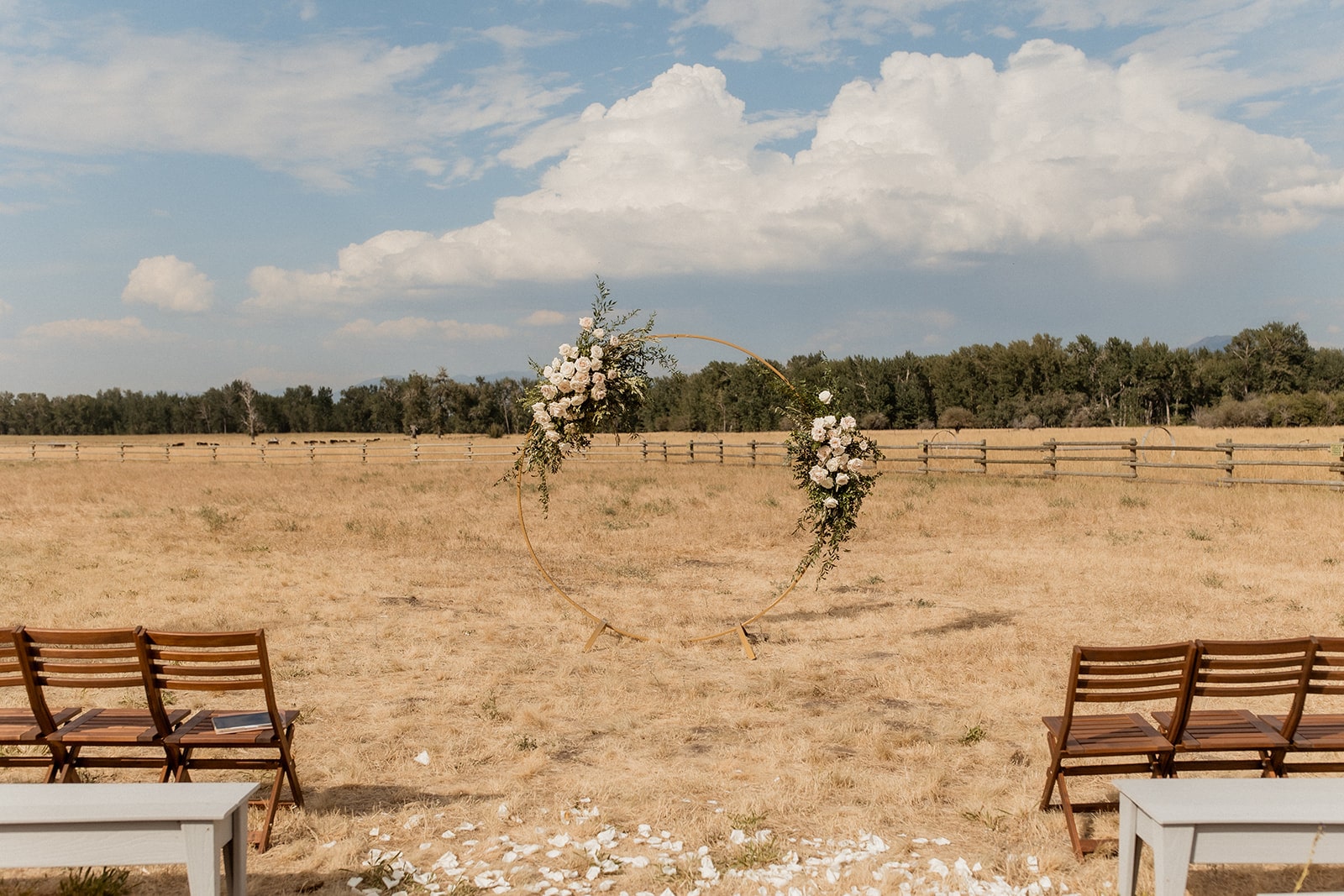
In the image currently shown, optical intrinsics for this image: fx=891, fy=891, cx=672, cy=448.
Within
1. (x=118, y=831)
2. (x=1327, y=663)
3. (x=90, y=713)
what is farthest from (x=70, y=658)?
(x=1327, y=663)

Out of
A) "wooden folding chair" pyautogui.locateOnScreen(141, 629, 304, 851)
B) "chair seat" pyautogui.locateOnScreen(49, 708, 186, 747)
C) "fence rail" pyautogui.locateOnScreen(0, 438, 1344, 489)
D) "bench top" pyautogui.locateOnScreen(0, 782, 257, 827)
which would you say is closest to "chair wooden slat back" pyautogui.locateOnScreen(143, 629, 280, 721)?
"wooden folding chair" pyautogui.locateOnScreen(141, 629, 304, 851)

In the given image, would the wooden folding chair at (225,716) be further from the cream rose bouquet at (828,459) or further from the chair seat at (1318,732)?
the cream rose bouquet at (828,459)

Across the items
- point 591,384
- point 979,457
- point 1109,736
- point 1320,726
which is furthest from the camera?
point 979,457

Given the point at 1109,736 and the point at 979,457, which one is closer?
the point at 1109,736

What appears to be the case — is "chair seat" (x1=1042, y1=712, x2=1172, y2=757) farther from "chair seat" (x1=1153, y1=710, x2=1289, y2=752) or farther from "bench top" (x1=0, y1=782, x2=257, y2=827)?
"bench top" (x1=0, y1=782, x2=257, y2=827)

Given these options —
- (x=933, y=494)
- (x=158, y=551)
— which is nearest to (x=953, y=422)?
(x=933, y=494)

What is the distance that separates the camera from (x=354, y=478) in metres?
28.0

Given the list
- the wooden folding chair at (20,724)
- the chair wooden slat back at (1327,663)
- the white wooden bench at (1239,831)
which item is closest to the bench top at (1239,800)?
the white wooden bench at (1239,831)

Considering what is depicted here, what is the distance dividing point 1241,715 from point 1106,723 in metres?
0.82

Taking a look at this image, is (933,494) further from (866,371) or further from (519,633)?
(866,371)

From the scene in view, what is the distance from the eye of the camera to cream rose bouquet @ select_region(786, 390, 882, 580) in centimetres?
924

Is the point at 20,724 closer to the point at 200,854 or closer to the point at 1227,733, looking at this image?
the point at 200,854

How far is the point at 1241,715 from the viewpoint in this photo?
4.87 metres

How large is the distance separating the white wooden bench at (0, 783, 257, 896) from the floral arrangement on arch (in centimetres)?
586
